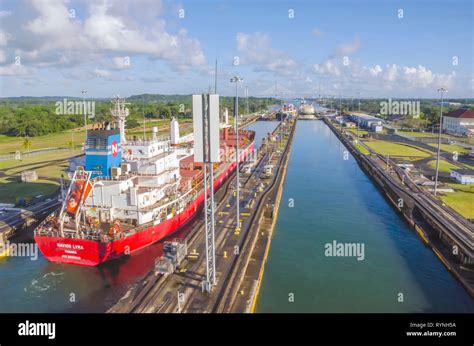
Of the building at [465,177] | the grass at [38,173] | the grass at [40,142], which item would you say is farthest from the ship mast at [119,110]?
the grass at [40,142]

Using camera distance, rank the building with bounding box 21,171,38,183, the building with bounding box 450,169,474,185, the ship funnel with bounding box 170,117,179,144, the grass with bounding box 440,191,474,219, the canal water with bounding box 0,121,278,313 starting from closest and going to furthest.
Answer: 1. the canal water with bounding box 0,121,278,313
2. the grass with bounding box 440,191,474,219
3. the building with bounding box 450,169,474,185
4. the building with bounding box 21,171,38,183
5. the ship funnel with bounding box 170,117,179,144

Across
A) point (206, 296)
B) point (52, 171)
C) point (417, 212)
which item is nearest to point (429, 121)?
point (417, 212)

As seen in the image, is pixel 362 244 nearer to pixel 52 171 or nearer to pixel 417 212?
pixel 417 212

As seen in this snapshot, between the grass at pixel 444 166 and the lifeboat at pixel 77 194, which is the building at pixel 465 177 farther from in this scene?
the lifeboat at pixel 77 194

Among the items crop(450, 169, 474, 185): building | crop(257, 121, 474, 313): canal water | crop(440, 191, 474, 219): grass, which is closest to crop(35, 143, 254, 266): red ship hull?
crop(257, 121, 474, 313): canal water

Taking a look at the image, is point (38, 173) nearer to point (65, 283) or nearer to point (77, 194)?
point (77, 194)

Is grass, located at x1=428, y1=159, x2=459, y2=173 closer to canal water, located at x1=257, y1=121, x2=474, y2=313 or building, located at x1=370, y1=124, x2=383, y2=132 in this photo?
canal water, located at x1=257, y1=121, x2=474, y2=313
